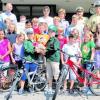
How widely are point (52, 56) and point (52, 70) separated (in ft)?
1.11

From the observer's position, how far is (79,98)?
34.7 feet

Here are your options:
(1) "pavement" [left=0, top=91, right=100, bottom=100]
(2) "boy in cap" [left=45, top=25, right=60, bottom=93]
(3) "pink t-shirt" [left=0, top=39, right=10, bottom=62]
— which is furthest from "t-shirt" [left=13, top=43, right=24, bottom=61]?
(1) "pavement" [left=0, top=91, right=100, bottom=100]

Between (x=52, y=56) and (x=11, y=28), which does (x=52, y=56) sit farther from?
(x=11, y=28)

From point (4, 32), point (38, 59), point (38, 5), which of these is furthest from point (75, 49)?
point (38, 5)

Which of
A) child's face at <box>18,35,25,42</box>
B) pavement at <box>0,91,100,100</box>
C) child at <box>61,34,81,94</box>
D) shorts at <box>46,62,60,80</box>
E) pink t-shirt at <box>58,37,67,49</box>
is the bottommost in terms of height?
pavement at <box>0,91,100,100</box>

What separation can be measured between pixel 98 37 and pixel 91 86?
130 cm

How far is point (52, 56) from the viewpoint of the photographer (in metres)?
10.8

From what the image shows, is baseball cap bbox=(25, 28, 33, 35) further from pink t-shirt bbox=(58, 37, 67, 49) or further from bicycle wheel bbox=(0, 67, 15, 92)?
bicycle wheel bbox=(0, 67, 15, 92)

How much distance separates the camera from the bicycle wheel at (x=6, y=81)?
1072 cm

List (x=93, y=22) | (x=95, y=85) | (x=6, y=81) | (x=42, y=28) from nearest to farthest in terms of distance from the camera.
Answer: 1. (x=6, y=81)
2. (x=95, y=85)
3. (x=42, y=28)
4. (x=93, y=22)

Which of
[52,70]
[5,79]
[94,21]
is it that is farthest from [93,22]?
[5,79]

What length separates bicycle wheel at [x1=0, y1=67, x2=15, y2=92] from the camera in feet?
35.2

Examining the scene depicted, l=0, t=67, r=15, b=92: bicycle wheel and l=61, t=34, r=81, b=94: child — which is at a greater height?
l=61, t=34, r=81, b=94: child

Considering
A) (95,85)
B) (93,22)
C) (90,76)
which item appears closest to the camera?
(90,76)
